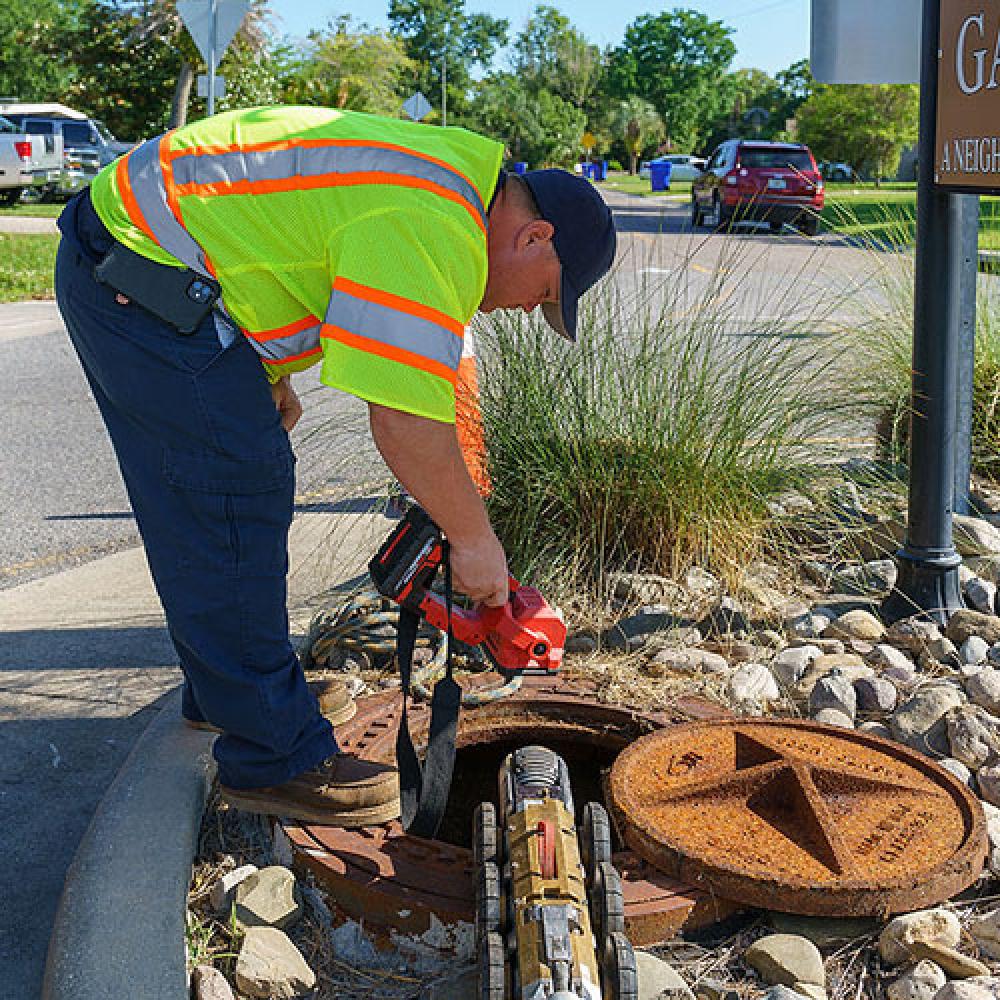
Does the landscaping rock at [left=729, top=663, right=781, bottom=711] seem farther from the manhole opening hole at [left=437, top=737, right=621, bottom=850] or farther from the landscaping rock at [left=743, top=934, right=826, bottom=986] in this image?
the landscaping rock at [left=743, top=934, right=826, bottom=986]

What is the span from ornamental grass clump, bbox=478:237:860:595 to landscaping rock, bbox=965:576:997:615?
0.58 meters

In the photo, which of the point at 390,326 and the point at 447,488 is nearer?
the point at 390,326

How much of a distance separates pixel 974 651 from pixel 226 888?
2025 mm

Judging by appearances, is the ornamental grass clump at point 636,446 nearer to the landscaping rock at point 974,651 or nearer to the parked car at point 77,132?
the landscaping rock at point 974,651

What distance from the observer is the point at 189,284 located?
2.25 metres

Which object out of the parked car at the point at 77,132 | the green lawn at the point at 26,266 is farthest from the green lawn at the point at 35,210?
the green lawn at the point at 26,266

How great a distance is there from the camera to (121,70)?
110 ft

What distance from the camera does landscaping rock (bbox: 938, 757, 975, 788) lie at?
2.77 metres

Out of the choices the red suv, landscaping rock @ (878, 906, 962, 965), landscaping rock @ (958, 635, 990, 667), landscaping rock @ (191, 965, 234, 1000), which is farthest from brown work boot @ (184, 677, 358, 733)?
the red suv

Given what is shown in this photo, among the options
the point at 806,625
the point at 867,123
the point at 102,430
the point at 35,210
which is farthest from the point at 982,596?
the point at 867,123

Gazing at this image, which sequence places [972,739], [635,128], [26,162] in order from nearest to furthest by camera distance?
[972,739] → [26,162] → [635,128]

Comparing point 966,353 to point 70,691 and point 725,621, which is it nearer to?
point 725,621

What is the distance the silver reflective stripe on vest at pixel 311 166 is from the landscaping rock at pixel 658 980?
125 centimetres

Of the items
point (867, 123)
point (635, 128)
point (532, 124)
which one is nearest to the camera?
point (867, 123)
